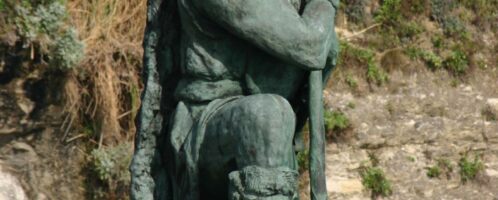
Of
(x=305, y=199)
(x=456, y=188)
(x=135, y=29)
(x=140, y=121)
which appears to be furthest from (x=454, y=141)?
(x=140, y=121)

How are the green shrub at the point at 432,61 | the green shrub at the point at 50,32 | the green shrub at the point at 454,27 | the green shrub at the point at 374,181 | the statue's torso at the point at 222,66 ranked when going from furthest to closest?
the green shrub at the point at 454,27 → the green shrub at the point at 432,61 → the green shrub at the point at 374,181 → the green shrub at the point at 50,32 → the statue's torso at the point at 222,66

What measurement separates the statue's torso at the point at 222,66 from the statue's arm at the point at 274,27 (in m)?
0.08

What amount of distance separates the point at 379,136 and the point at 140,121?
4356 millimetres

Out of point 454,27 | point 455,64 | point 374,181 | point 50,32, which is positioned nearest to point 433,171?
point 374,181

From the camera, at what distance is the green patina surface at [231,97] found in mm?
3674

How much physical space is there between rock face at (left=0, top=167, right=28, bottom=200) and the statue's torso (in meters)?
4.09

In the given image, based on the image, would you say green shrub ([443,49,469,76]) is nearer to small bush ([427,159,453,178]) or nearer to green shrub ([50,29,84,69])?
small bush ([427,159,453,178])

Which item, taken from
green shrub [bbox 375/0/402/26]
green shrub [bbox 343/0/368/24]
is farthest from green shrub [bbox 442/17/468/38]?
green shrub [bbox 343/0/368/24]

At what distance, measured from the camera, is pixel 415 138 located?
27.4ft

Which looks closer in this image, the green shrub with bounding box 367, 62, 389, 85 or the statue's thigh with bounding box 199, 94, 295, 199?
the statue's thigh with bounding box 199, 94, 295, 199

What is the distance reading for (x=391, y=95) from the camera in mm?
8516

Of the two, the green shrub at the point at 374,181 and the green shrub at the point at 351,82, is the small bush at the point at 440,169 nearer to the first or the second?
the green shrub at the point at 374,181

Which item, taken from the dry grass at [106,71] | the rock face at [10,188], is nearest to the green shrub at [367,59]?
the dry grass at [106,71]

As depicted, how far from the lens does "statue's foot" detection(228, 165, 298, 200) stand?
11.9ft
